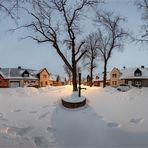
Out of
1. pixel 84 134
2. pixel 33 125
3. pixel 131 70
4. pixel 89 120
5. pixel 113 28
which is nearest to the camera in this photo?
pixel 84 134

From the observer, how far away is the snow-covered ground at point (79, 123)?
9501 mm

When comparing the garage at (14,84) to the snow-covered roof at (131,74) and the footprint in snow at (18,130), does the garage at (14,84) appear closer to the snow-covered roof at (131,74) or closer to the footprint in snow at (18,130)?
the snow-covered roof at (131,74)

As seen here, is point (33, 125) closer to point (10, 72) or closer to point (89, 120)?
point (89, 120)

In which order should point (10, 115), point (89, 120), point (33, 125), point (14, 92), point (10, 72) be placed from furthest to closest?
point (10, 72) → point (14, 92) → point (10, 115) → point (89, 120) → point (33, 125)

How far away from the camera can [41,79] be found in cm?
7650

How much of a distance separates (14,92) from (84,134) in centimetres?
1333

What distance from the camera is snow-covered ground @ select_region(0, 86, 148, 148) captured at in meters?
9.50

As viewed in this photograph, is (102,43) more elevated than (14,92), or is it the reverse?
(102,43)

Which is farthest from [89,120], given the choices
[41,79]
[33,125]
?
[41,79]

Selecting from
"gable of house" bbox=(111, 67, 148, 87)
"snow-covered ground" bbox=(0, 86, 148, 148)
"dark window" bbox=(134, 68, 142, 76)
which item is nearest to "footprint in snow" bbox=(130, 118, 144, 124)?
"snow-covered ground" bbox=(0, 86, 148, 148)

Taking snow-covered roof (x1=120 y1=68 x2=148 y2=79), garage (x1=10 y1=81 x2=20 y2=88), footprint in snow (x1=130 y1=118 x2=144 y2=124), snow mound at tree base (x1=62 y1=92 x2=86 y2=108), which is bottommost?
garage (x1=10 y1=81 x2=20 y2=88)

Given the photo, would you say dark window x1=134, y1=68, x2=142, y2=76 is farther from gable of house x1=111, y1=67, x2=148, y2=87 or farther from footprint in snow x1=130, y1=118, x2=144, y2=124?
footprint in snow x1=130, y1=118, x2=144, y2=124

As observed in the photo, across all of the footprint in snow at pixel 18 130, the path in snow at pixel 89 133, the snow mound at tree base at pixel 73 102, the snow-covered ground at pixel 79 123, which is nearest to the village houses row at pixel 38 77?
the snow mound at tree base at pixel 73 102

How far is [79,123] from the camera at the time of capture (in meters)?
12.5
